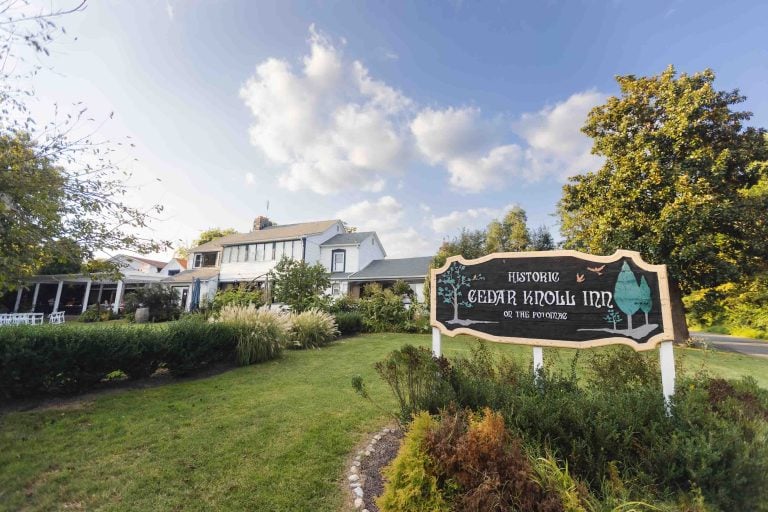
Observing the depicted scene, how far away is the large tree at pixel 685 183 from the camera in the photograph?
9.96 meters

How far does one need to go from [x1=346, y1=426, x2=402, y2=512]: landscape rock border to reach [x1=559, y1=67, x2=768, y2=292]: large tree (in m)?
10.8

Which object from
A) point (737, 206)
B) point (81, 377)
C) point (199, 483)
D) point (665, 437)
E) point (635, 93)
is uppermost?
point (635, 93)

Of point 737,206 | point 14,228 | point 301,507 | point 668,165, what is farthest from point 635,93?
point 14,228

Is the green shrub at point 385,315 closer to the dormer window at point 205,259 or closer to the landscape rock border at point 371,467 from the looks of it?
the landscape rock border at point 371,467

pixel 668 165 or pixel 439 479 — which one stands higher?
pixel 668 165

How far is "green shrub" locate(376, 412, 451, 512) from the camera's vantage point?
6.92 feet

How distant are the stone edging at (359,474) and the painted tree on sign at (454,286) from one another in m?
1.74

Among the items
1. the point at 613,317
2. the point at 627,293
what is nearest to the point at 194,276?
the point at 613,317

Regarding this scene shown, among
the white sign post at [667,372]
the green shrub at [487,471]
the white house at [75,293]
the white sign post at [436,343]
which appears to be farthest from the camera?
the white house at [75,293]

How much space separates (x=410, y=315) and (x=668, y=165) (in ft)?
34.9

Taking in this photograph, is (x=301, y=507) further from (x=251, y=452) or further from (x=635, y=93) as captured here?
(x=635, y=93)

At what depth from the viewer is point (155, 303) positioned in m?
18.9

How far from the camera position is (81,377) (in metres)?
5.47

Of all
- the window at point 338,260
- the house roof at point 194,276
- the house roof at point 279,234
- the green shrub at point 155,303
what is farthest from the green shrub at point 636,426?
the house roof at point 194,276
